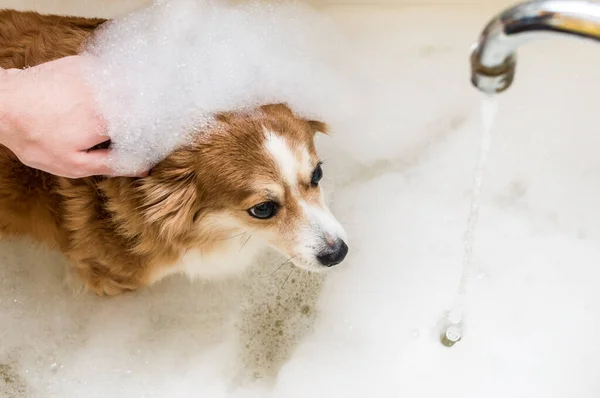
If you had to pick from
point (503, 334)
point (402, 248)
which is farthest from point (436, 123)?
point (503, 334)

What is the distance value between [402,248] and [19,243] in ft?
3.32

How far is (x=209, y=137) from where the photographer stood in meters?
1.20

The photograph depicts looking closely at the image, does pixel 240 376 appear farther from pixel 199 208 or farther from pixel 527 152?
pixel 527 152

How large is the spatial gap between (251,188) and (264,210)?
0.09 meters

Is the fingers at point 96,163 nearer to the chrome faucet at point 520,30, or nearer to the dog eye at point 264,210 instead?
the dog eye at point 264,210

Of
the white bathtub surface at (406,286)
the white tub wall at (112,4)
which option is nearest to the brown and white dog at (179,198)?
the white bathtub surface at (406,286)

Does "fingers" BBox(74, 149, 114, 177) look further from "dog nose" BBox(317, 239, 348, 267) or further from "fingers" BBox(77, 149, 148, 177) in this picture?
"dog nose" BBox(317, 239, 348, 267)

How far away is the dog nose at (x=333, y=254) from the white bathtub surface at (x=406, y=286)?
1.13 ft

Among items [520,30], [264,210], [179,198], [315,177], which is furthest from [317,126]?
[520,30]

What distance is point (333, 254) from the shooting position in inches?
53.1

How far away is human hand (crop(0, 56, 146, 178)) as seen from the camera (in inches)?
45.3

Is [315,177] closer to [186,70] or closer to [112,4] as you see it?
[186,70]

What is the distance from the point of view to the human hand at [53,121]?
1.15 metres

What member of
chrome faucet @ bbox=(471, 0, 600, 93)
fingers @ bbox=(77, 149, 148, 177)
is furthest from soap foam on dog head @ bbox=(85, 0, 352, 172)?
chrome faucet @ bbox=(471, 0, 600, 93)
